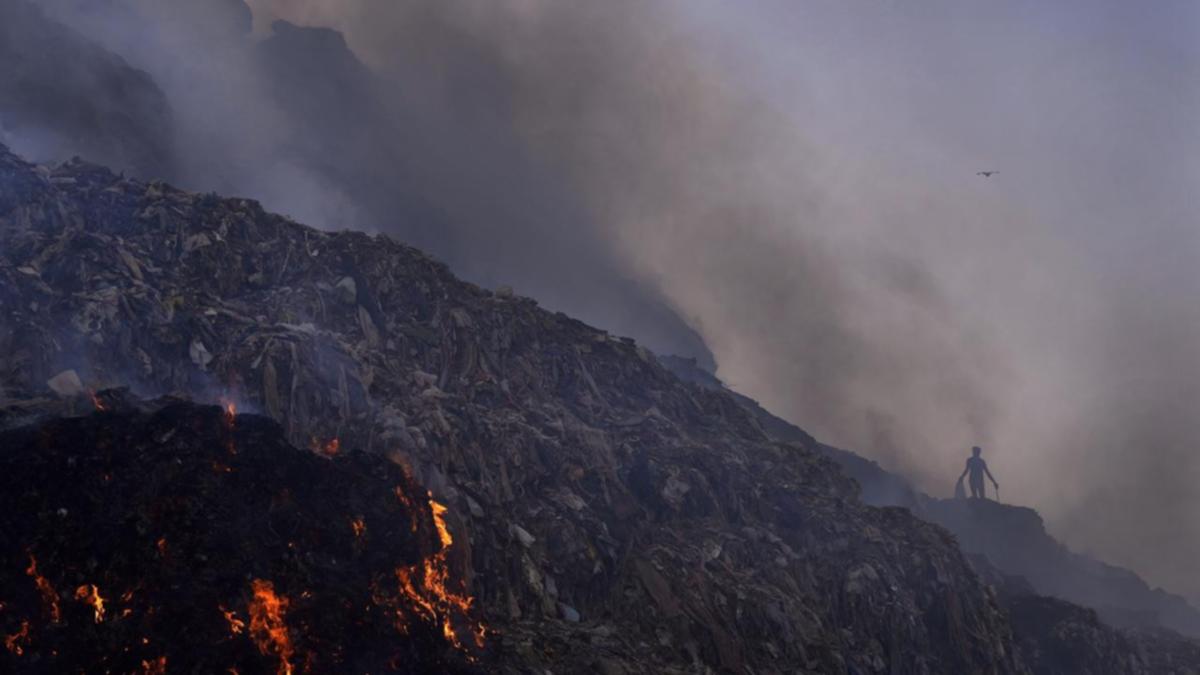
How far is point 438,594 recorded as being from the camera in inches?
886

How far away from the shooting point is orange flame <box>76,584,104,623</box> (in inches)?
659

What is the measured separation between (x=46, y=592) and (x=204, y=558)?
9.92 ft

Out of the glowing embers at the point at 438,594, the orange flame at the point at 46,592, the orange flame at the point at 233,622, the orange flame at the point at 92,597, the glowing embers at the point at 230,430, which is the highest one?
the glowing embers at the point at 230,430

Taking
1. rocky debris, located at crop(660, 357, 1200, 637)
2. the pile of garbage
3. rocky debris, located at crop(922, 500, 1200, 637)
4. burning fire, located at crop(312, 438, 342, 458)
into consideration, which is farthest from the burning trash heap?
rocky debris, located at crop(922, 500, 1200, 637)

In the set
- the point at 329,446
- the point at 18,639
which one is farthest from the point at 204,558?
the point at 329,446

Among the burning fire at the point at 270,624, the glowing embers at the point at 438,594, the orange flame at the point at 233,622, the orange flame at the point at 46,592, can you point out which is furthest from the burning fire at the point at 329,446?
the orange flame at the point at 46,592

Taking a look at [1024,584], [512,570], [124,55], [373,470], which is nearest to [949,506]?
[1024,584]

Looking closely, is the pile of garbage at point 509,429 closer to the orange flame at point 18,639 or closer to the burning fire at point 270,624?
the burning fire at point 270,624

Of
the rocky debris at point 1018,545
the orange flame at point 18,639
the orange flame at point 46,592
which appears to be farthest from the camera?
the rocky debris at point 1018,545

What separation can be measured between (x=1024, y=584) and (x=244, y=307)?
52.4 meters

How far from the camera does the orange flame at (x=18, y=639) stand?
614 inches

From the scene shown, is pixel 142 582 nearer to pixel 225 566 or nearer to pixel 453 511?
pixel 225 566

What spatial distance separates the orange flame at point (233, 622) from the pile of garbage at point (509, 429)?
Answer: 10.6 ft

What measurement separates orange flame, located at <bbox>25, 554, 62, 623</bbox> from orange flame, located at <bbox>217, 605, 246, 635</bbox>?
3.09m
